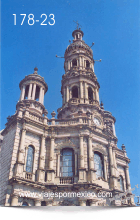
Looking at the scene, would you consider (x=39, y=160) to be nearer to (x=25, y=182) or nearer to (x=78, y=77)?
(x=25, y=182)

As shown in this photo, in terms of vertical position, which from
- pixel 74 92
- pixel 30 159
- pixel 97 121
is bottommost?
pixel 30 159

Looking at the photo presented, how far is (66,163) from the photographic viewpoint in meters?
22.4

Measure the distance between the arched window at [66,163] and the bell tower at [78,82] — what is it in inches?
218

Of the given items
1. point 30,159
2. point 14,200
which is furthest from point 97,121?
point 14,200

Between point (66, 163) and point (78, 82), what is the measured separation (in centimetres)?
1298

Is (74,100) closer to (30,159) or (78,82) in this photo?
(78,82)

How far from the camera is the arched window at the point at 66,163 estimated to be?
2180 cm

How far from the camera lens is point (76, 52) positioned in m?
35.3

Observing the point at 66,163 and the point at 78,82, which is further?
the point at 78,82

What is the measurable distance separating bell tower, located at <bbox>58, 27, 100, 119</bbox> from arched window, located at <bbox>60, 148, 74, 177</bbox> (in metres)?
5.54

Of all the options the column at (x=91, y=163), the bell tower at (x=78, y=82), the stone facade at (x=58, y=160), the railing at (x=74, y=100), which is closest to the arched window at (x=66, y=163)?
the stone facade at (x=58, y=160)

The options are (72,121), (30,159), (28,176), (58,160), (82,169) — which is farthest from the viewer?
(72,121)

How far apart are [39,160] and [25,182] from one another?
3.18 meters

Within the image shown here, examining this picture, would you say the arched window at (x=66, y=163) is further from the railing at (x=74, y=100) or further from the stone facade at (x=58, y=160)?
the railing at (x=74, y=100)
